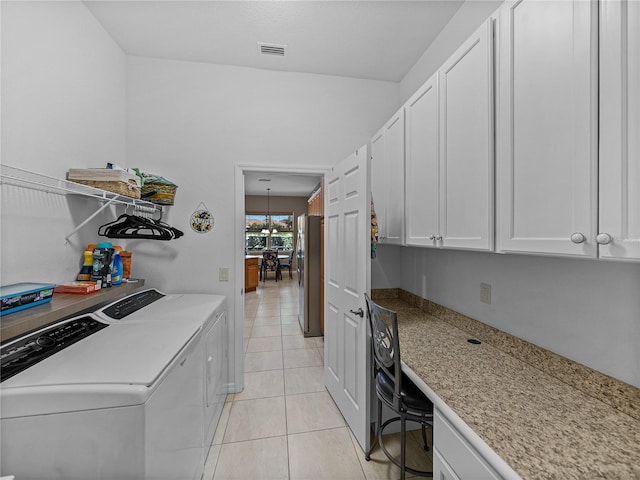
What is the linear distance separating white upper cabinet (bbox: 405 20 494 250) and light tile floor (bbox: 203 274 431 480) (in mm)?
1418

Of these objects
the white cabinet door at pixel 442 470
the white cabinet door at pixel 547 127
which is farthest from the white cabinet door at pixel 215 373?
the white cabinet door at pixel 547 127

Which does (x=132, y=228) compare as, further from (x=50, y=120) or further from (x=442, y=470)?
(x=442, y=470)

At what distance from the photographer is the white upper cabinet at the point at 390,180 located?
2.02 m

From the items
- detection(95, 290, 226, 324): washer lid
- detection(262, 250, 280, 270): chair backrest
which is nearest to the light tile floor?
detection(95, 290, 226, 324): washer lid

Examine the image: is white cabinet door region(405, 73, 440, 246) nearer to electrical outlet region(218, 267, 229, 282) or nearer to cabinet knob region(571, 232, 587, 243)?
cabinet knob region(571, 232, 587, 243)

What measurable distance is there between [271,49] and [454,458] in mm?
2795

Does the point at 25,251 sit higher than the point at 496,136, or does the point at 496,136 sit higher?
the point at 496,136

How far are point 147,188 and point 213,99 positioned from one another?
985 millimetres

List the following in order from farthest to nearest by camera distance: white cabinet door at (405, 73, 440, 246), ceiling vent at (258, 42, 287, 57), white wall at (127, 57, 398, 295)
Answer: white wall at (127, 57, 398, 295) → ceiling vent at (258, 42, 287, 57) → white cabinet door at (405, 73, 440, 246)

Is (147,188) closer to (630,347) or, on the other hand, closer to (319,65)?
(319,65)

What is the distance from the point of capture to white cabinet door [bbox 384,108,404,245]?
201 centimetres

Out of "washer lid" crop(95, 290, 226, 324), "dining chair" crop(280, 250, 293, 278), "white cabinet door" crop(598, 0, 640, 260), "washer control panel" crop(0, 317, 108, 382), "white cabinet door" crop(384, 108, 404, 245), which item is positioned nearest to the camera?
"white cabinet door" crop(598, 0, 640, 260)

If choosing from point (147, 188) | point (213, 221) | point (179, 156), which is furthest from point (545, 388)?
point (179, 156)

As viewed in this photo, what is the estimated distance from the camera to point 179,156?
2.50 meters
